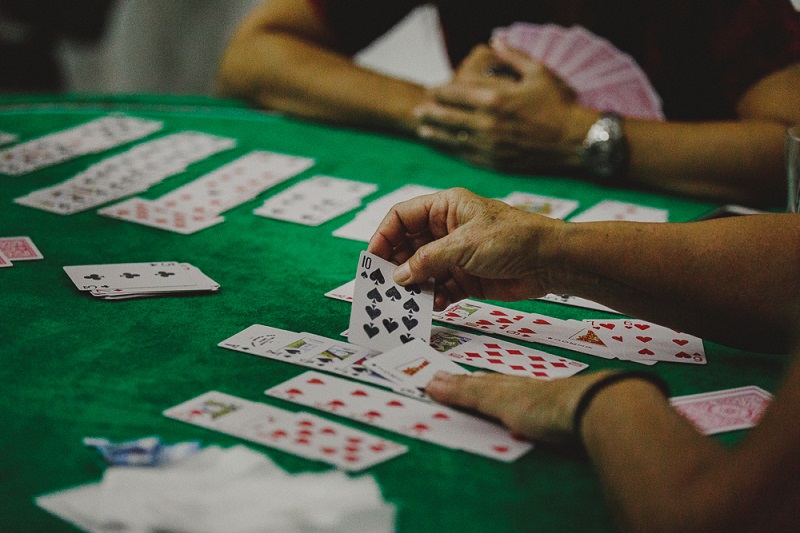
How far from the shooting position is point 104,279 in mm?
2086

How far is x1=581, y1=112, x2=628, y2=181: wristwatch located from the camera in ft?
9.25

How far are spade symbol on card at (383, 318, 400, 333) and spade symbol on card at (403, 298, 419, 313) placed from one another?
0.15ft

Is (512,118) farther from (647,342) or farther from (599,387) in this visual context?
(599,387)

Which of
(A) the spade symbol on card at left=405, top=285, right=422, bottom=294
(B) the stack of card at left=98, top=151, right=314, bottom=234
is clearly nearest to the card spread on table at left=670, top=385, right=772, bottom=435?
(A) the spade symbol on card at left=405, top=285, right=422, bottom=294

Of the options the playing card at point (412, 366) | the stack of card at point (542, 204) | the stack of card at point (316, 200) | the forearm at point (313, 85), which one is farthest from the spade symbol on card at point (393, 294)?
the forearm at point (313, 85)

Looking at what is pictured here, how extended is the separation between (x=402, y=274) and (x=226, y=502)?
73cm

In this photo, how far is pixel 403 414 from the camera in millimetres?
1576

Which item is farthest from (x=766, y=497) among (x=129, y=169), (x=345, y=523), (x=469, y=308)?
(x=129, y=169)

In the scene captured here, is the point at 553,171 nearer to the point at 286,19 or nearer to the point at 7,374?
the point at 286,19

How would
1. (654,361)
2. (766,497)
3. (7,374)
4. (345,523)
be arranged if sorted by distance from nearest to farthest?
(766,497) → (345,523) → (7,374) → (654,361)

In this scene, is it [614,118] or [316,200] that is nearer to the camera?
[316,200]

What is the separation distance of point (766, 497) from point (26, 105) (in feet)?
9.58

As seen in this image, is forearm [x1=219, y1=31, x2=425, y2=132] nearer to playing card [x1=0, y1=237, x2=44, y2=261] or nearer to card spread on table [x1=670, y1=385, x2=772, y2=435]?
playing card [x1=0, y1=237, x2=44, y2=261]

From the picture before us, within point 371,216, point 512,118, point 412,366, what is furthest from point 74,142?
point 412,366
